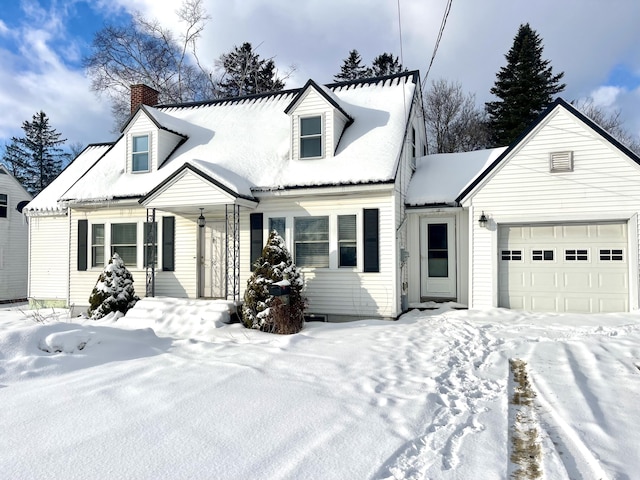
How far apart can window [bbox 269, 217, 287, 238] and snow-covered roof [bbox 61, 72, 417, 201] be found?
86 cm

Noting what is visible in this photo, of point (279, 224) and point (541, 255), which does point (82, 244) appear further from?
point (541, 255)

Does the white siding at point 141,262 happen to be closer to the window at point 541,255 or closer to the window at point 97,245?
the window at point 97,245

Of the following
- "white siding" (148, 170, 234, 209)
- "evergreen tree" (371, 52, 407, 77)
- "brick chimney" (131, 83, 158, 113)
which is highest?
"evergreen tree" (371, 52, 407, 77)

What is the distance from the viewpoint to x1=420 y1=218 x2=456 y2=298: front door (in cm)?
1135

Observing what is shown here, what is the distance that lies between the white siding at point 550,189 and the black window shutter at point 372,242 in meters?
2.42

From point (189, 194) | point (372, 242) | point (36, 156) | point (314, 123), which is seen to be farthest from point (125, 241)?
point (36, 156)

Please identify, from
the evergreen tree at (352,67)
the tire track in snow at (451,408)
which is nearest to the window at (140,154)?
the tire track in snow at (451,408)

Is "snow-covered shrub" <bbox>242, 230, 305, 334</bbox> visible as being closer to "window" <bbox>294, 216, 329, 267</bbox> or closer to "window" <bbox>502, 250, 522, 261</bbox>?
"window" <bbox>294, 216, 329, 267</bbox>

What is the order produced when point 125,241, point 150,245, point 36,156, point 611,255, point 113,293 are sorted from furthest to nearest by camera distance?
point 36,156 → point 125,241 → point 150,245 → point 113,293 → point 611,255

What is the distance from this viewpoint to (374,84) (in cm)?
1330

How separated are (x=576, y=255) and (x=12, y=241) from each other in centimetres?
2153

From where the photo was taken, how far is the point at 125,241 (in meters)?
12.4

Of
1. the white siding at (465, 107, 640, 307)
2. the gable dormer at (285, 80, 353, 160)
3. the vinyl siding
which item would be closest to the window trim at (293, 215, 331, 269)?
the gable dormer at (285, 80, 353, 160)

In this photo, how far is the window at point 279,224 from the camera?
11031mm
